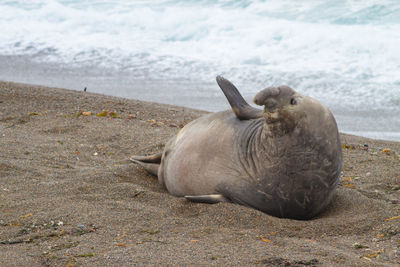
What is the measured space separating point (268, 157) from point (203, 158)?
58 centimetres

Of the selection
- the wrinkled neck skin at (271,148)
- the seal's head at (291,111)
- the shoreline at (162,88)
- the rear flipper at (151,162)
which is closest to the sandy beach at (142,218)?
the rear flipper at (151,162)

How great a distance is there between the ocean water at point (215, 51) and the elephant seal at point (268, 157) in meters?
4.53

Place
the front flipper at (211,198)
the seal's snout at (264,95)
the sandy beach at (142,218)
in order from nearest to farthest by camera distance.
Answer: the sandy beach at (142,218) → the seal's snout at (264,95) → the front flipper at (211,198)

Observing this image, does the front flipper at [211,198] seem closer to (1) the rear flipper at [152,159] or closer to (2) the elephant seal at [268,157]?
→ (2) the elephant seal at [268,157]

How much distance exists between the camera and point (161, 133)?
6289 millimetres

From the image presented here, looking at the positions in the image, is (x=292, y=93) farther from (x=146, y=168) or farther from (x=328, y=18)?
(x=328, y=18)

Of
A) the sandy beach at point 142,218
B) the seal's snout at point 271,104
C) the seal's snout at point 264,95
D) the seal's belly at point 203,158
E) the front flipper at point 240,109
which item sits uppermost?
the seal's snout at point 264,95

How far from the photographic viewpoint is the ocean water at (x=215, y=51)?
10.3 meters

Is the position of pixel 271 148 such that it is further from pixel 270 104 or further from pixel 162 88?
pixel 162 88

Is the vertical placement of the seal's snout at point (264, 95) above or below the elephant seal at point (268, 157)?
above

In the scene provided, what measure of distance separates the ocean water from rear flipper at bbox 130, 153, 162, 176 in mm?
4085

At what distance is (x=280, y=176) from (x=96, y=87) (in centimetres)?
777

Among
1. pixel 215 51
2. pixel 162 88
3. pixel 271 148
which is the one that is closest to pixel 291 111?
pixel 271 148

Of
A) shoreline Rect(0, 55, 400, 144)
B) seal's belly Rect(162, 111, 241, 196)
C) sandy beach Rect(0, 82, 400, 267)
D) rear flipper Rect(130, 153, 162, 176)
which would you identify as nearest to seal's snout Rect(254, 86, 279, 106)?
seal's belly Rect(162, 111, 241, 196)
